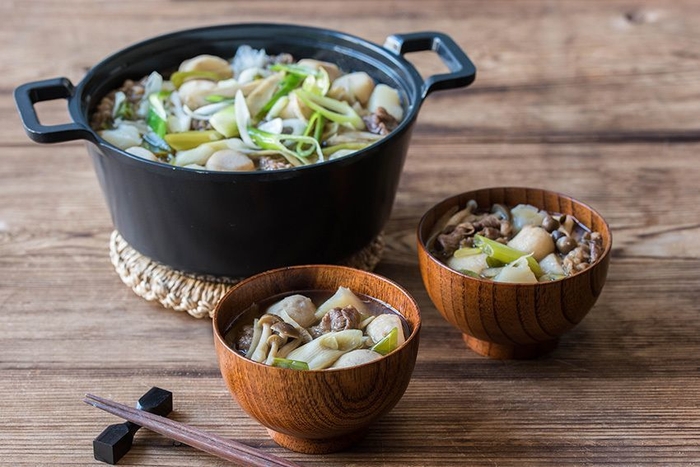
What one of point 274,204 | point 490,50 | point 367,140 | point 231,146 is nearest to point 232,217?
point 274,204

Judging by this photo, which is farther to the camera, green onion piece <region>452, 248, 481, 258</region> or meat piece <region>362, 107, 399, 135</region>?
meat piece <region>362, 107, 399, 135</region>

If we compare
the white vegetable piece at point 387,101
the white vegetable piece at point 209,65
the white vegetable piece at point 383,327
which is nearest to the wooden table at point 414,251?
the white vegetable piece at point 383,327

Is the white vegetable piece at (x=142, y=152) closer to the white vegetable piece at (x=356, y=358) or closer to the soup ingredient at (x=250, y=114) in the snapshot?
the soup ingredient at (x=250, y=114)

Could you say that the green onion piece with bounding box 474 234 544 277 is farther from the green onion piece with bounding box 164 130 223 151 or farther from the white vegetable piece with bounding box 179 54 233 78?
the white vegetable piece with bounding box 179 54 233 78

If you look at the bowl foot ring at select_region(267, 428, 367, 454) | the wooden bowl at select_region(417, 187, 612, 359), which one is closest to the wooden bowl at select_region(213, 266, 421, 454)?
the bowl foot ring at select_region(267, 428, 367, 454)

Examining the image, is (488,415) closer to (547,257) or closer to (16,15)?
(547,257)

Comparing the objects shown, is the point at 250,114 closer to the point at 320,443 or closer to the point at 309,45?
the point at 309,45

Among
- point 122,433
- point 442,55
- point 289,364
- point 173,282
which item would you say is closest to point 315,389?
point 289,364
